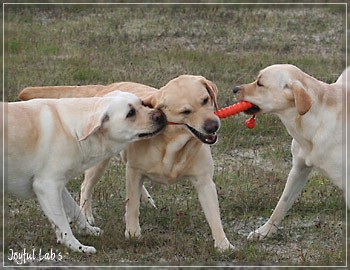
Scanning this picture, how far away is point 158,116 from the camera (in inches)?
260

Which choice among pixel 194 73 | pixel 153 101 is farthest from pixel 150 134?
pixel 194 73

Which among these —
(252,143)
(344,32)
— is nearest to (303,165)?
(252,143)

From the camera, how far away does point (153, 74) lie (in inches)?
471

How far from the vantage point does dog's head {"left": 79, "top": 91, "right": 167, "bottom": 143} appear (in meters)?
6.60

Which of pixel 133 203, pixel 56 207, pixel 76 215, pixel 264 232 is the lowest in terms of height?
pixel 264 232

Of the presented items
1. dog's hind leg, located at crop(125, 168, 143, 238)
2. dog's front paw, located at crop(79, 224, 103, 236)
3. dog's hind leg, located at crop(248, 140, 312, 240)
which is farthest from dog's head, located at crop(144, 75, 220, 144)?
dog's front paw, located at crop(79, 224, 103, 236)

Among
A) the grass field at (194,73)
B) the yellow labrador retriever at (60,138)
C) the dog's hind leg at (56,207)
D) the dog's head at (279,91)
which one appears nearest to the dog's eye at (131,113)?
the yellow labrador retriever at (60,138)

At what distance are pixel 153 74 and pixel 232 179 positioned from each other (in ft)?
12.5

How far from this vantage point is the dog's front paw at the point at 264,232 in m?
7.20

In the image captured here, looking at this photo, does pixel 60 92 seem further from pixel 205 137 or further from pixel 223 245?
pixel 223 245

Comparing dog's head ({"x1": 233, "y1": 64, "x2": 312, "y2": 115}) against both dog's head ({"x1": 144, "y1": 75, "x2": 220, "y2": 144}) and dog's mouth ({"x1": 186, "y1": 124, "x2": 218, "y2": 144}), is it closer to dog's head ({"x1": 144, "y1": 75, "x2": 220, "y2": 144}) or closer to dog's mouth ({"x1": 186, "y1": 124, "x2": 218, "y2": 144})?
dog's head ({"x1": 144, "y1": 75, "x2": 220, "y2": 144})

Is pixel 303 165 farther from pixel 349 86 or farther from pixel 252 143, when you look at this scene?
pixel 252 143

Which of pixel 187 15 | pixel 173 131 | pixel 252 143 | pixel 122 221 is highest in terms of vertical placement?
pixel 173 131

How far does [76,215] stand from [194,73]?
553 cm
